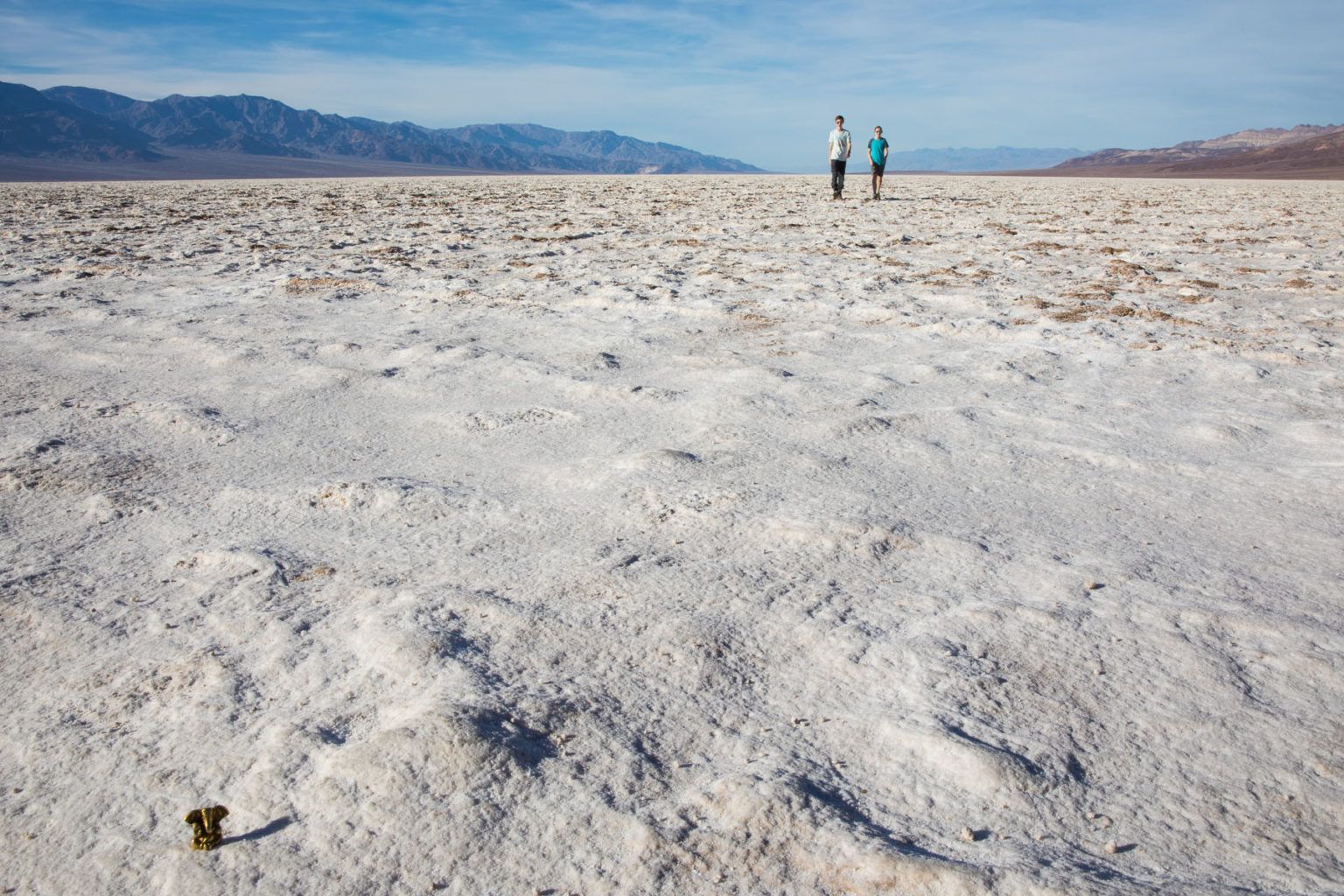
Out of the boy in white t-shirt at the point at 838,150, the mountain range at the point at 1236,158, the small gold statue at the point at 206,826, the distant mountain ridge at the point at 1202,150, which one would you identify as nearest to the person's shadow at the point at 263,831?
the small gold statue at the point at 206,826

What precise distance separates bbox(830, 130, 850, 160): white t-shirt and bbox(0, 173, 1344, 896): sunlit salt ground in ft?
32.3

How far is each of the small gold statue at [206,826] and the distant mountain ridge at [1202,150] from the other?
116874 mm

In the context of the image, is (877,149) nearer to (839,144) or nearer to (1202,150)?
(839,144)

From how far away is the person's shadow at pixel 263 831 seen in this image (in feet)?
4.33

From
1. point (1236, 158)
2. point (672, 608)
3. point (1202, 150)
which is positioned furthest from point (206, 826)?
point (1202, 150)

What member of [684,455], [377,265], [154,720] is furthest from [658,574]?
[377,265]

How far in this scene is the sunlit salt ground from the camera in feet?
4.41

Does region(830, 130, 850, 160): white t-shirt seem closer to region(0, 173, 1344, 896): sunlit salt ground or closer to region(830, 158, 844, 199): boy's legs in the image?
region(830, 158, 844, 199): boy's legs

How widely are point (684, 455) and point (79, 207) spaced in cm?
1351

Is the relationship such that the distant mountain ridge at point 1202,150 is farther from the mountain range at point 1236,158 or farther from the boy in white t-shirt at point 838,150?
the boy in white t-shirt at point 838,150

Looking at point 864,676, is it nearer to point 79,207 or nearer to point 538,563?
point 538,563

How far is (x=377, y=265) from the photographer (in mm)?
6852

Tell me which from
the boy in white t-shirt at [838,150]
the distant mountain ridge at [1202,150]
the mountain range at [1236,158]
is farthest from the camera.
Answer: the distant mountain ridge at [1202,150]

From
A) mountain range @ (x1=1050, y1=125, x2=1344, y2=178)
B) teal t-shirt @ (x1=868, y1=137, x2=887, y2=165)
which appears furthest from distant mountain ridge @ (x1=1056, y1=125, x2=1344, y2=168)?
teal t-shirt @ (x1=868, y1=137, x2=887, y2=165)
